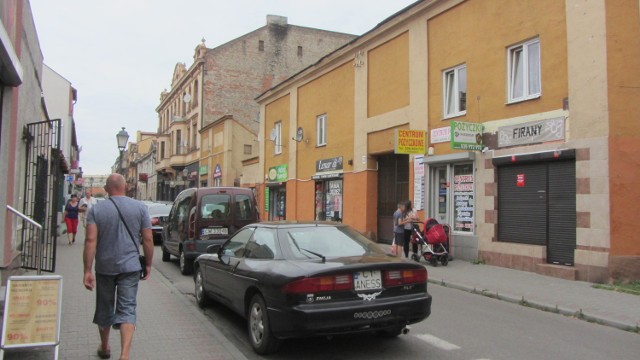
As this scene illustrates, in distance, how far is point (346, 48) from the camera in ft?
64.2

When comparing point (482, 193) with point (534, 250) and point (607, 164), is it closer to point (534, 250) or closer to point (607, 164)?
point (534, 250)

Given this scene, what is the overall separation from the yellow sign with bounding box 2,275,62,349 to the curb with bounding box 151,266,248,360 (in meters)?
1.72

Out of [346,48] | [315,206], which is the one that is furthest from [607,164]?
[315,206]

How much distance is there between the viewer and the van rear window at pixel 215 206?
37.2ft

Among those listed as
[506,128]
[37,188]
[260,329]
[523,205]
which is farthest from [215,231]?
[506,128]

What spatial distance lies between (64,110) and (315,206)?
18.7 metres

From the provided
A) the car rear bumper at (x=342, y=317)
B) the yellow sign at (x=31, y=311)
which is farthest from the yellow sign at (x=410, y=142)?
the yellow sign at (x=31, y=311)

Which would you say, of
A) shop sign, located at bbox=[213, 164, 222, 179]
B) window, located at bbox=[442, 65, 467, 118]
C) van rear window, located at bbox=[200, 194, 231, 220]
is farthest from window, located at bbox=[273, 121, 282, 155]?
van rear window, located at bbox=[200, 194, 231, 220]

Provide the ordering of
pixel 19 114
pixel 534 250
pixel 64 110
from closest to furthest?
pixel 19 114
pixel 534 250
pixel 64 110

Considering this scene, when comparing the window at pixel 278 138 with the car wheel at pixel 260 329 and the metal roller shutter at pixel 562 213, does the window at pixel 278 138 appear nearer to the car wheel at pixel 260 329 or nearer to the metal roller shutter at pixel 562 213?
the metal roller shutter at pixel 562 213

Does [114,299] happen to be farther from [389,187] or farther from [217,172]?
[217,172]

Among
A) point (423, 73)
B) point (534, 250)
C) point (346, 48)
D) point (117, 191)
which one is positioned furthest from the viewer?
point (346, 48)

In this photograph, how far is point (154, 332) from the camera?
20.5 feet

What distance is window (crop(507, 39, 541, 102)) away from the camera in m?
11.8
